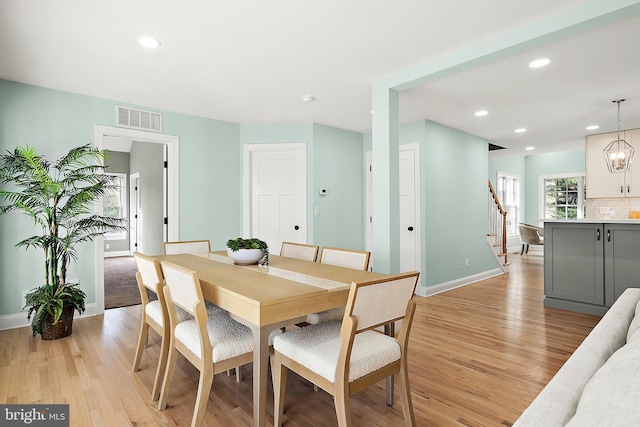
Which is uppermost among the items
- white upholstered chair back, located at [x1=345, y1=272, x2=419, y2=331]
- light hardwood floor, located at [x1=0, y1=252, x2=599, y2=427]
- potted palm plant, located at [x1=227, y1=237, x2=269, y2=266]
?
potted palm plant, located at [x1=227, y1=237, x2=269, y2=266]

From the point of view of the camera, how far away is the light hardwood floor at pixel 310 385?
196 cm

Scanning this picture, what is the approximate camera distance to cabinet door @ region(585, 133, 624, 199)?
215 inches

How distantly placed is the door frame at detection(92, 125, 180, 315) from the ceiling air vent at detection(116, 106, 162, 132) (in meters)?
0.06

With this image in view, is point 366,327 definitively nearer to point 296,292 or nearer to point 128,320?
point 296,292

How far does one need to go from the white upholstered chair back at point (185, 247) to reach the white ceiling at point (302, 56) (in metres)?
1.59

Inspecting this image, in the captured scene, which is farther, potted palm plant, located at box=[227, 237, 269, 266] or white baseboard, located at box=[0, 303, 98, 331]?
white baseboard, located at box=[0, 303, 98, 331]

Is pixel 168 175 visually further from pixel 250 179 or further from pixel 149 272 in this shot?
pixel 149 272

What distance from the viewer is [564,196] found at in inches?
348

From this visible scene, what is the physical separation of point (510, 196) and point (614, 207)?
3.16 metres

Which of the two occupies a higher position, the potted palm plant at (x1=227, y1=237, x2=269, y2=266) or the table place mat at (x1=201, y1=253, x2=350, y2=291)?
the potted palm plant at (x1=227, y1=237, x2=269, y2=266)

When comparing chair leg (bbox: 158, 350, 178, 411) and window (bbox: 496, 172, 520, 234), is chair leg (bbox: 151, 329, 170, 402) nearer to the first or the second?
Answer: chair leg (bbox: 158, 350, 178, 411)

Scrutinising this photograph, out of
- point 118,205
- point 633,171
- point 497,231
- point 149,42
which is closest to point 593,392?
point 149,42

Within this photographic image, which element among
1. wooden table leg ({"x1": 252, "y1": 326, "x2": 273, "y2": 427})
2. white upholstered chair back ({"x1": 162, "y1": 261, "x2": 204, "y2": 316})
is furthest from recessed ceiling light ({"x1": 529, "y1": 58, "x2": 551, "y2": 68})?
white upholstered chair back ({"x1": 162, "y1": 261, "x2": 204, "y2": 316})

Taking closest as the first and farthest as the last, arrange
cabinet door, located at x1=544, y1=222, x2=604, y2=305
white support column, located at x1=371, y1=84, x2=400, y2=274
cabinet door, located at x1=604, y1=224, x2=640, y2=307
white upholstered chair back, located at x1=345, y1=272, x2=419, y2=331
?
1. white upholstered chair back, located at x1=345, y1=272, x2=419, y2=331
2. white support column, located at x1=371, y1=84, x2=400, y2=274
3. cabinet door, located at x1=604, y1=224, x2=640, y2=307
4. cabinet door, located at x1=544, y1=222, x2=604, y2=305
